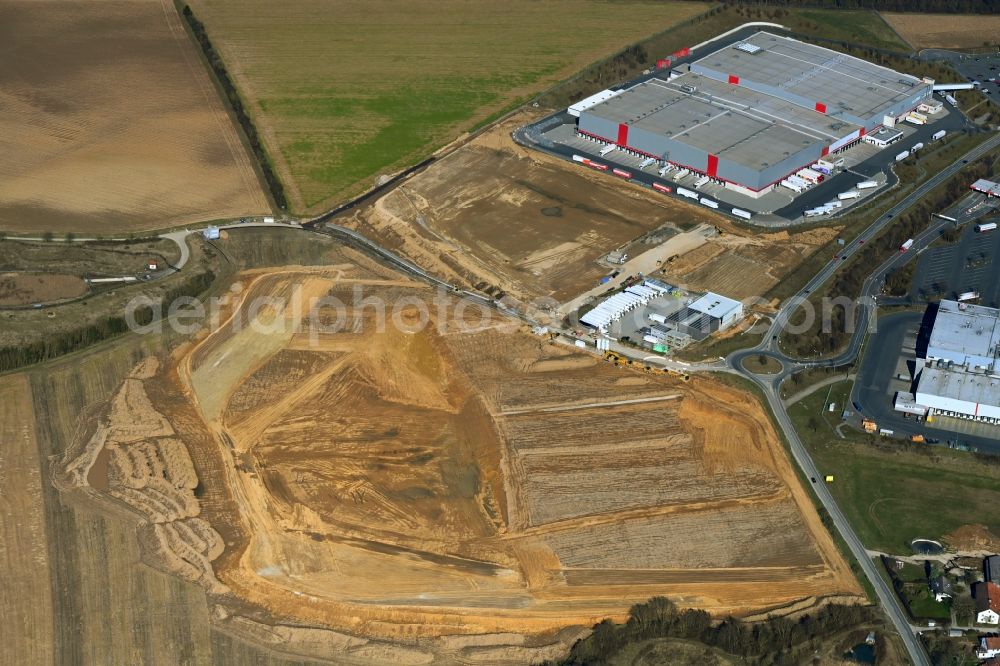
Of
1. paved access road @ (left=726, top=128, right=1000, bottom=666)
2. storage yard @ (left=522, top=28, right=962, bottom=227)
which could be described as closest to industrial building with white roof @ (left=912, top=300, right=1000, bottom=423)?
paved access road @ (left=726, top=128, right=1000, bottom=666)

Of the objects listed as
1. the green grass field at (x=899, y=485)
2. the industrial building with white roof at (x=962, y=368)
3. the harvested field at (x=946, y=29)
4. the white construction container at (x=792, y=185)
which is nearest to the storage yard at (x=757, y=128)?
the white construction container at (x=792, y=185)

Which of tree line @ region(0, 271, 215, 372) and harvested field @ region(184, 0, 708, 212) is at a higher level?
harvested field @ region(184, 0, 708, 212)

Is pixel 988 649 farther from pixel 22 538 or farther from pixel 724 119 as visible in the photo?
pixel 724 119

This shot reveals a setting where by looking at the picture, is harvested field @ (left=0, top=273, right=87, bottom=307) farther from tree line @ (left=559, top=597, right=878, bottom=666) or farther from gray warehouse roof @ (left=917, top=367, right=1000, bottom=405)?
gray warehouse roof @ (left=917, top=367, right=1000, bottom=405)

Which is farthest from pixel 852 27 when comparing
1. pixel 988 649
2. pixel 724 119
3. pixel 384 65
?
pixel 988 649

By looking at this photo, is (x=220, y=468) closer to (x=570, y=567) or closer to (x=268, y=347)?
(x=268, y=347)

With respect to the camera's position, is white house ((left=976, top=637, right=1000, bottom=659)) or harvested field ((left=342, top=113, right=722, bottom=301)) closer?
white house ((left=976, top=637, right=1000, bottom=659))

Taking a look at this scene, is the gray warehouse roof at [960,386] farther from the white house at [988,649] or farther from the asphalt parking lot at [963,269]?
the white house at [988,649]
